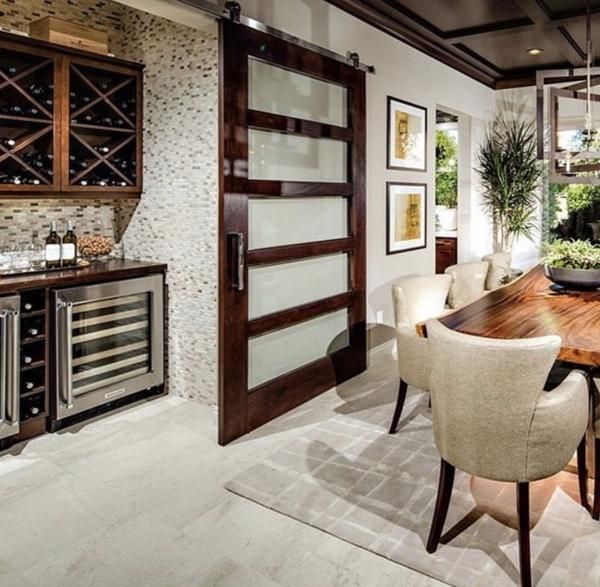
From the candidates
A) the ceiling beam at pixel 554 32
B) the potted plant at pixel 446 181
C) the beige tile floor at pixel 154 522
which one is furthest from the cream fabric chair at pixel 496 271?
the beige tile floor at pixel 154 522

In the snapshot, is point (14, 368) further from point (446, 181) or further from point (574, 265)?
point (446, 181)

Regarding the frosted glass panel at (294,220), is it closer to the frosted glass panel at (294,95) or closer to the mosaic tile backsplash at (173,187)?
the mosaic tile backsplash at (173,187)

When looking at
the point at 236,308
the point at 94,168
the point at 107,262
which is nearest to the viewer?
the point at 236,308

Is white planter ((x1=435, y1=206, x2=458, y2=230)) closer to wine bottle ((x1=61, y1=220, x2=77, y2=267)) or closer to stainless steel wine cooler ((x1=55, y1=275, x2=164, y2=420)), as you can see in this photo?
stainless steel wine cooler ((x1=55, y1=275, x2=164, y2=420))

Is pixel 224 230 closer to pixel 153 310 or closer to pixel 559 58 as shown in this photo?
pixel 153 310

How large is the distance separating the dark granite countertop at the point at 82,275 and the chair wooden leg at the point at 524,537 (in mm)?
2701

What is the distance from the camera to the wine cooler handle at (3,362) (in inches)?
127

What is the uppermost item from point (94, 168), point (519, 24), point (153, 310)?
point (519, 24)

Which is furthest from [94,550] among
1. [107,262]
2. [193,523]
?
[107,262]

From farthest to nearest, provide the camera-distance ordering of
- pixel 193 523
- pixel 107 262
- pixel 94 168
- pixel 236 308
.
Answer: pixel 107 262, pixel 94 168, pixel 236 308, pixel 193 523

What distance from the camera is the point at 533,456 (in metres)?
2.14

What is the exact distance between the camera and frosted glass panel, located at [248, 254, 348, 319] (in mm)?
3699

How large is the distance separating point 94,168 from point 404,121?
276 cm

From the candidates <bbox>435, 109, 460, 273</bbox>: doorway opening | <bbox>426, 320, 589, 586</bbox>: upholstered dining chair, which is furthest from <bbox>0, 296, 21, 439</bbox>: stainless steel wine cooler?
<bbox>435, 109, 460, 273</bbox>: doorway opening
